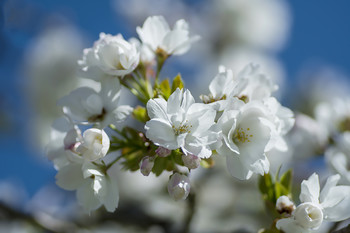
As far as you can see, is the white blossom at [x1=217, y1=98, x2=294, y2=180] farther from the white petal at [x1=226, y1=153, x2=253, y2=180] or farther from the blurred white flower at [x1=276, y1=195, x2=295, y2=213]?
the blurred white flower at [x1=276, y1=195, x2=295, y2=213]

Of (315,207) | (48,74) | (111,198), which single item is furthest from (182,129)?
(48,74)

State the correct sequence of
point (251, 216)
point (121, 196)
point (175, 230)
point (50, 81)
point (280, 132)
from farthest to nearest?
point (50, 81)
point (121, 196)
point (251, 216)
point (175, 230)
point (280, 132)

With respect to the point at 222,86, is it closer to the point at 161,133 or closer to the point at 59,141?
the point at 161,133

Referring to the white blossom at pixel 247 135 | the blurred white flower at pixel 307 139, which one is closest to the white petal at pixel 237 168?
the white blossom at pixel 247 135

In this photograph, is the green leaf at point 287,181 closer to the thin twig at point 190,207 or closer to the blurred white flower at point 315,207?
the blurred white flower at point 315,207

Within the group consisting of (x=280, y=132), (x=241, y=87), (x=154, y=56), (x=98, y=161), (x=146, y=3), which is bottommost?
(x=98, y=161)

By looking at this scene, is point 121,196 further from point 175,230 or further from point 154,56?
point 154,56

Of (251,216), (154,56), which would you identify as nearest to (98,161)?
(154,56)
